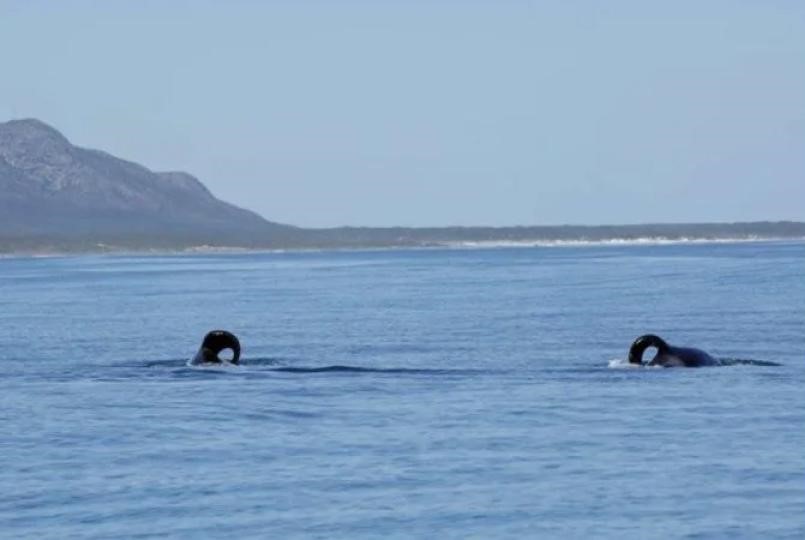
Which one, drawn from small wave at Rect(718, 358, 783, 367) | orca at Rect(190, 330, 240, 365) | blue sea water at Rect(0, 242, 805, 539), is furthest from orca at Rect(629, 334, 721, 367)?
orca at Rect(190, 330, 240, 365)

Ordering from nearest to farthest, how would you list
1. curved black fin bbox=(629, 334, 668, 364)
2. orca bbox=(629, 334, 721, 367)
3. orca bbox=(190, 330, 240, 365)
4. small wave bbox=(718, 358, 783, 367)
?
orca bbox=(629, 334, 721, 367) < curved black fin bbox=(629, 334, 668, 364) < small wave bbox=(718, 358, 783, 367) < orca bbox=(190, 330, 240, 365)

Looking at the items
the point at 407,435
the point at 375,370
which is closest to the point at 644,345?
the point at 375,370

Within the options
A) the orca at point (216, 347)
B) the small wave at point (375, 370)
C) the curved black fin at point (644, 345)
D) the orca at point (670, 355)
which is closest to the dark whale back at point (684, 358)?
the orca at point (670, 355)

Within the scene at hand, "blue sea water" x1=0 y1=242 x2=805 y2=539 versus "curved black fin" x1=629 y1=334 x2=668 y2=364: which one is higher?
"curved black fin" x1=629 y1=334 x2=668 y2=364

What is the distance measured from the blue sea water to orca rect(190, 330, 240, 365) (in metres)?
0.57

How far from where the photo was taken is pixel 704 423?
2909cm

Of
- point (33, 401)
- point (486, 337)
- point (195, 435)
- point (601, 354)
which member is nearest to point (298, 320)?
point (486, 337)

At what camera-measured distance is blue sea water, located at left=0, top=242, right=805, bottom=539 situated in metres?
22.2

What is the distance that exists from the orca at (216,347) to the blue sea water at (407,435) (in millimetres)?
574

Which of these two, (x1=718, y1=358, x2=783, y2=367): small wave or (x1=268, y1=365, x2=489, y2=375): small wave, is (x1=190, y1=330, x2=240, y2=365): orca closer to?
(x1=268, y1=365, x2=489, y2=375): small wave

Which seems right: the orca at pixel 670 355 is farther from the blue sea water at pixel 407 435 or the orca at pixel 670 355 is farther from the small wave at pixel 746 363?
the blue sea water at pixel 407 435

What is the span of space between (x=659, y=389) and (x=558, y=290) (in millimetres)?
55027

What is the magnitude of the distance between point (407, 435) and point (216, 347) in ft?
42.7

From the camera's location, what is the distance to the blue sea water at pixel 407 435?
22.2 m
